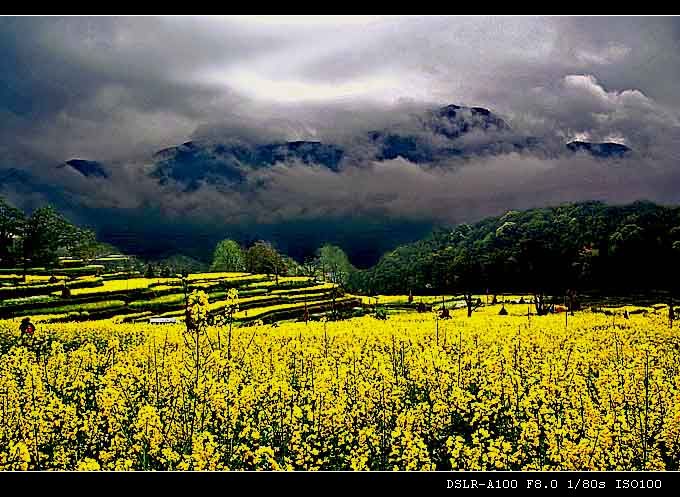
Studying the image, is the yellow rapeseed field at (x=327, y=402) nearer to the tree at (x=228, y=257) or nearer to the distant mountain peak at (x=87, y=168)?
the tree at (x=228, y=257)

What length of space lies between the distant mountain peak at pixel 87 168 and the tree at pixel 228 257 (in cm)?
113

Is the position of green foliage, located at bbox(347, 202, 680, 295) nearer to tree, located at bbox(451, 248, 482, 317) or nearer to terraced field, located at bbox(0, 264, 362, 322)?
tree, located at bbox(451, 248, 482, 317)

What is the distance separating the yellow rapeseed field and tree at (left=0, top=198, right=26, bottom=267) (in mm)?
789

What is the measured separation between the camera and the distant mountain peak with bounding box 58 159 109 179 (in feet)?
16.2

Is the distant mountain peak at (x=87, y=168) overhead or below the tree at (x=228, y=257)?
overhead

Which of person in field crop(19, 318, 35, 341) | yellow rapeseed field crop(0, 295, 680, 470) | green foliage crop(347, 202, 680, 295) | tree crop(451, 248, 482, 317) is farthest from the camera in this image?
tree crop(451, 248, 482, 317)

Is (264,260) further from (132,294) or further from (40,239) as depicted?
(40,239)

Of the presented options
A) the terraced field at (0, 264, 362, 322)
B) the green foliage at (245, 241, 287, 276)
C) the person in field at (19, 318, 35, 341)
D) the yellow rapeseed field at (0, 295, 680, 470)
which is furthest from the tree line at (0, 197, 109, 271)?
the green foliage at (245, 241, 287, 276)

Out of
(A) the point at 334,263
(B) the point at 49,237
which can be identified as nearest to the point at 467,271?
(A) the point at 334,263

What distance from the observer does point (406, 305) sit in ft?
26.8

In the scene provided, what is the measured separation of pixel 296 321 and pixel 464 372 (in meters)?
2.54

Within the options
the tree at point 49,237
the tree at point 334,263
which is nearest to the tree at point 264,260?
the tree at point 334,263

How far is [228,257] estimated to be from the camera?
5719 mm

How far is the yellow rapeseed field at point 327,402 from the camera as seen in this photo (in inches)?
142
